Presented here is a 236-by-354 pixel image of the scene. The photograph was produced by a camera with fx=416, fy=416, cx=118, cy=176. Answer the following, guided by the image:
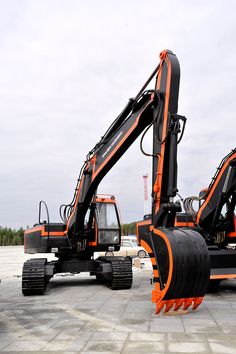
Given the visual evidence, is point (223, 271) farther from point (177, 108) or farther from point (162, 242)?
point (177, 108)

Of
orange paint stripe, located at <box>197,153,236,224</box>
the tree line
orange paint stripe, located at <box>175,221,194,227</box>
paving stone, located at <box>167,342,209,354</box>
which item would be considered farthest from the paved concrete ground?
the tree line

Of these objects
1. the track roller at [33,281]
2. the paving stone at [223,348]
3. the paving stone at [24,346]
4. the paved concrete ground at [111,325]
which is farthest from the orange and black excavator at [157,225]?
the paving stone at [24,346]

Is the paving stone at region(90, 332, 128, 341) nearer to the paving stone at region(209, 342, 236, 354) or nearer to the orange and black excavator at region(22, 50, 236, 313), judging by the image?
the orange and black excavator at region(22, 50, 236, 313)

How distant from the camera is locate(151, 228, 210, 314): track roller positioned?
255 inches

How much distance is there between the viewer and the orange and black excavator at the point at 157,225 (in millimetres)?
6689

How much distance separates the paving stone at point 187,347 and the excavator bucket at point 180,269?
3.31 feet

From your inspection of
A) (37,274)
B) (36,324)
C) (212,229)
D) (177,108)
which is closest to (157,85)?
(177,108)

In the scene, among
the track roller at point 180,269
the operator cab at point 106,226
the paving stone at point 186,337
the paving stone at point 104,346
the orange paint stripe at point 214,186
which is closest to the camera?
the paving stone at point 104,346

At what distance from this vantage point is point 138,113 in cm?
874

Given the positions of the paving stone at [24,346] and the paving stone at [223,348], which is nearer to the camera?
the paving stone at [223,348]

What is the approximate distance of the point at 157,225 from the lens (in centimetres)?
738

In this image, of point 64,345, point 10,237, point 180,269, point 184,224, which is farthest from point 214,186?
point 10,237

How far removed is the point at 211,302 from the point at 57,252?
5.07 m

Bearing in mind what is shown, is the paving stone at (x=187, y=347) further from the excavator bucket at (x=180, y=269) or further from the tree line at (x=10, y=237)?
the tree line at (x=10, y=237)
